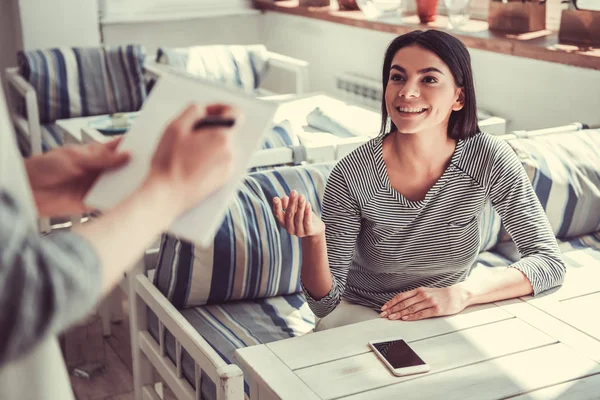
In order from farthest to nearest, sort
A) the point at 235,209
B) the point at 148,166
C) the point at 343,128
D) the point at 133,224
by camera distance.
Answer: the point at 343,128
the point at 235,209
the point at 148,166
the point at 133,224

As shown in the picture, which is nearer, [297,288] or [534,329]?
[534,329]

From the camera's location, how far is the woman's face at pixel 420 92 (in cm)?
165

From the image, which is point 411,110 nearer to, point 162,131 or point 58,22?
point 162,131

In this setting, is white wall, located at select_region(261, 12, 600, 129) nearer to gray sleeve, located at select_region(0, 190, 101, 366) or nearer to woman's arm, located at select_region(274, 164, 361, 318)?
woman's arm, located at select_region(274, 164, 361, 318)

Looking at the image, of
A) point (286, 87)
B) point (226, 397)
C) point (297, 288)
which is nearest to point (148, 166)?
point (226, 397)

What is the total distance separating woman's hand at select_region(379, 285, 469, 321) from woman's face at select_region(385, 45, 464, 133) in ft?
1.25

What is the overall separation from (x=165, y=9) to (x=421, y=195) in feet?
11.4

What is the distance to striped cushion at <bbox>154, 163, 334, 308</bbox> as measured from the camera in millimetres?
1880

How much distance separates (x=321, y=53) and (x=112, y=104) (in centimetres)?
122

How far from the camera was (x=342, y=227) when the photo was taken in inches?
65.3

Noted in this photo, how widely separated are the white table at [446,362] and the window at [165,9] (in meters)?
3.67

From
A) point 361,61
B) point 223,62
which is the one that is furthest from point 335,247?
point 223,62

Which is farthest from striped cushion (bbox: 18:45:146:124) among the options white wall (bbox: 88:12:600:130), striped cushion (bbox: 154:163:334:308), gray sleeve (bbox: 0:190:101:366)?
gray sleeve (bbox: 0:190:101:366)

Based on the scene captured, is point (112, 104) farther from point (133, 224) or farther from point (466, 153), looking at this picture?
point (133, 224)
